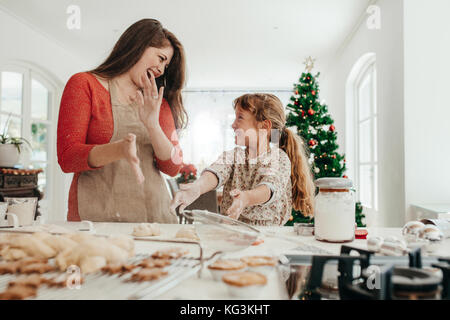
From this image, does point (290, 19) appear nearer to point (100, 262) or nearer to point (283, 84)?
point (283, 84)

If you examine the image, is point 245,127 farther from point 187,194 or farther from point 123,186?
point 123,186

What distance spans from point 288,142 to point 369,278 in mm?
741

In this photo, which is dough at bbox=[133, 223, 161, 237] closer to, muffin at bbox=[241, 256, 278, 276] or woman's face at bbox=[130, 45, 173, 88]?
muffin at bbox=[241, 256, 278, 276]

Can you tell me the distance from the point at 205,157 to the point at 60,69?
2.39 ft

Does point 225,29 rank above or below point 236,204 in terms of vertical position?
above

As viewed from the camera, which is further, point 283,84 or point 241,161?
point 283,84

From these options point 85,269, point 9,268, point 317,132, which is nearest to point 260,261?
point 85,269

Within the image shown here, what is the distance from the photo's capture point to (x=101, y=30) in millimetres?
1227

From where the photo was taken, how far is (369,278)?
44 cm

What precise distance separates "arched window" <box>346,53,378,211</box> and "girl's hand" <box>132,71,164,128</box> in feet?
6.33

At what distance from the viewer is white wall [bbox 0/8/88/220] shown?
1.27 meters

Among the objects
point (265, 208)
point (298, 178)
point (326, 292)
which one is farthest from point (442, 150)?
point (326, 292)

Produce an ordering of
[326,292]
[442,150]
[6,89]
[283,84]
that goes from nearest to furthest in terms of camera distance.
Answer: [326,292] → [283,84] → [442,150] → [6,89]

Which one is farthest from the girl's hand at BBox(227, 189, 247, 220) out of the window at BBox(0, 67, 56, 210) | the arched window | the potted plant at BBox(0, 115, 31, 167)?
the potted plant at BBox(0, 115, 31, 167)
